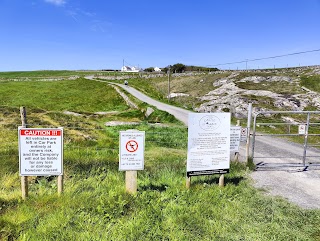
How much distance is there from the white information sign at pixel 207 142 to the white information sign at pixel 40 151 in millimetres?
3148

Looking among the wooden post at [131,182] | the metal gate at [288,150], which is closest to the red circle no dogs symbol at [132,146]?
the wooden post at [131,182]

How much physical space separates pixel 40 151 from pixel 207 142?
4027 millimetres

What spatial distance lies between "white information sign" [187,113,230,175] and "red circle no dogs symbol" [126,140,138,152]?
1378 mm

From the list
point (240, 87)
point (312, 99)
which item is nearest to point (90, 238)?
point (312, 99)

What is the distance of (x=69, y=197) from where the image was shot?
20.2 ft

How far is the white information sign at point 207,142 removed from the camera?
23.1ft

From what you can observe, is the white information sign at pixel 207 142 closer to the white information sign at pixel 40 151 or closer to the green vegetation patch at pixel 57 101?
the white information sign at pixel 40 151

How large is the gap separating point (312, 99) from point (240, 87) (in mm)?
11421

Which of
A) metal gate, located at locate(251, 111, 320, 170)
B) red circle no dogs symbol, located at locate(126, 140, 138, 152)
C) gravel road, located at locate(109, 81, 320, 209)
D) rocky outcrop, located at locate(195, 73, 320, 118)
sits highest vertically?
rocky outcrop, located at locate(195, 73, 320, 118)

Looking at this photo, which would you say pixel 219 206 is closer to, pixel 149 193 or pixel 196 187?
pixel 196 187

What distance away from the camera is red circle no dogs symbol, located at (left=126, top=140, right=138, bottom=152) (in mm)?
6539

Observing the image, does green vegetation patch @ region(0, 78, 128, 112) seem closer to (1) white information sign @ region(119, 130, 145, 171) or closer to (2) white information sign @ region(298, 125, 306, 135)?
(2) white information sign @ region(298, 125, 306, 135)

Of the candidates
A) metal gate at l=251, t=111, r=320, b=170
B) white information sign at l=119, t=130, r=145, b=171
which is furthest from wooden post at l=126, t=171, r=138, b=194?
metal gate at l=251, t=111, r=320, b=170

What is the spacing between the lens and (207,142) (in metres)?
7.17
